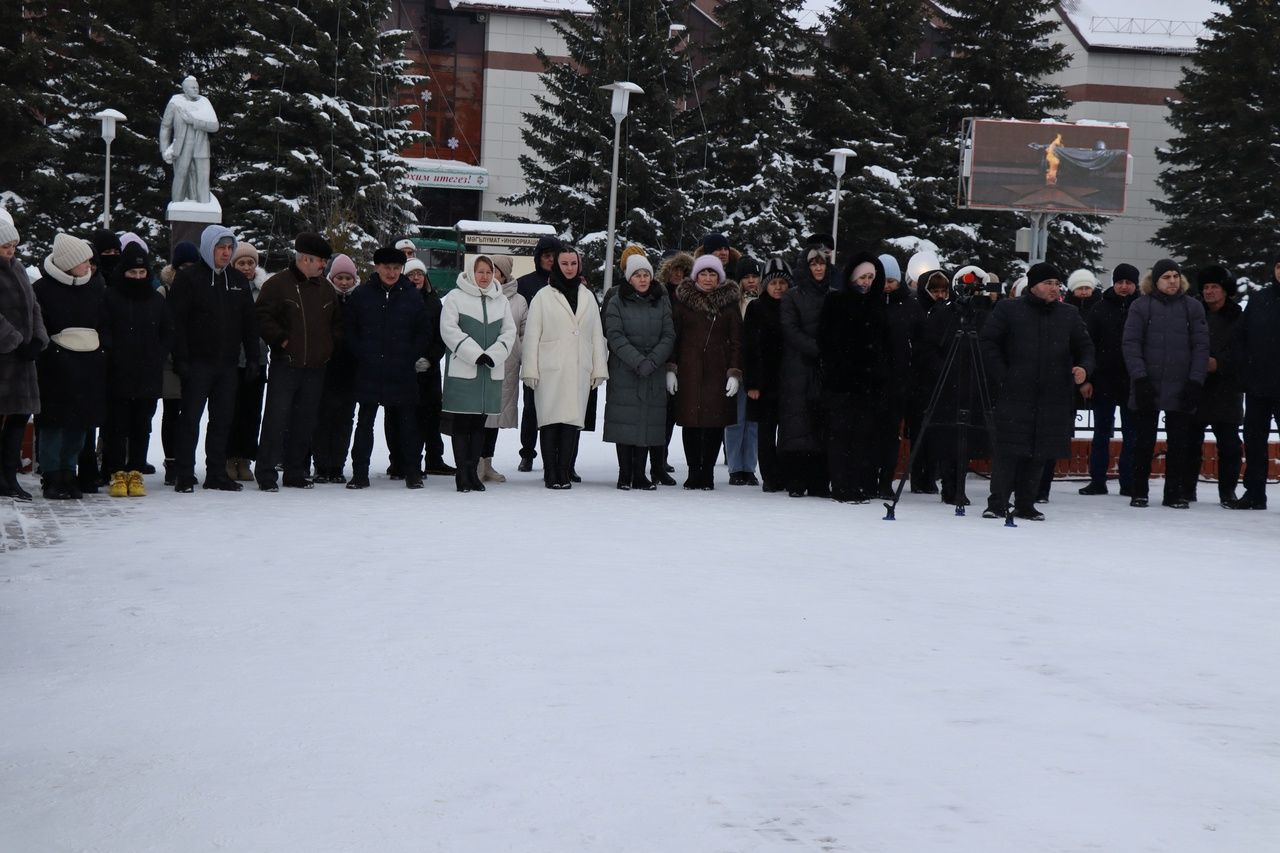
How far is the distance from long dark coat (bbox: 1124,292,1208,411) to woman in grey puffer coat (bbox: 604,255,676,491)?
372cm

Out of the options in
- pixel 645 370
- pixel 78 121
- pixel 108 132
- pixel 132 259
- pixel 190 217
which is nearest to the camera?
pixel 132 259

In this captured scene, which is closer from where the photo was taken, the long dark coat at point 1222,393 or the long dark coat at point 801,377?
the long dark coat at point 801,377

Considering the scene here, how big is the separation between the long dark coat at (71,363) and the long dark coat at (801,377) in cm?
506

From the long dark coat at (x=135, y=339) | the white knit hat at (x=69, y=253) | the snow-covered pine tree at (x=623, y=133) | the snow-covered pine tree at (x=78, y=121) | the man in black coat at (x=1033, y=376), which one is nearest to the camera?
the white knit hat at (x=69, y=253)

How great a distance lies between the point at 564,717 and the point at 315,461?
7619 millimetres

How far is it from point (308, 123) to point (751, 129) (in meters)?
12.0

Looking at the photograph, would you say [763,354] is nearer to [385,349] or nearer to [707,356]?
[707,356]

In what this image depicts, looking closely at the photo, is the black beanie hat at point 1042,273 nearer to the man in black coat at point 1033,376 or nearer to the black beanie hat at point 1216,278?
the man in black coat at point 1033,376

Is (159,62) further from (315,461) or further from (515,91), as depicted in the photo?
(315,461)

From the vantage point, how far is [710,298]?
12.9 meters

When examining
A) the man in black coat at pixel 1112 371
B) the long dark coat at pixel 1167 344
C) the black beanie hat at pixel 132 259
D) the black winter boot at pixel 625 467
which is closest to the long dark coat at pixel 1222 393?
the long dark coat at pixel 1167 344

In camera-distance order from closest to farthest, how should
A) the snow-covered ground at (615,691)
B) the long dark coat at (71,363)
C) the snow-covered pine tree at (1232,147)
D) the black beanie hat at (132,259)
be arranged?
the snow-covered ground at (615,691)
the long dark coat at (71,363)
the black beanie hat at (132,259)
the snow-covered pine tree at (1232,147)

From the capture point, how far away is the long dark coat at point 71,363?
10469 millimetres

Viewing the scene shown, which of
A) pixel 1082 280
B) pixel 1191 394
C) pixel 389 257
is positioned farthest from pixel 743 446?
pixel 1191 394
